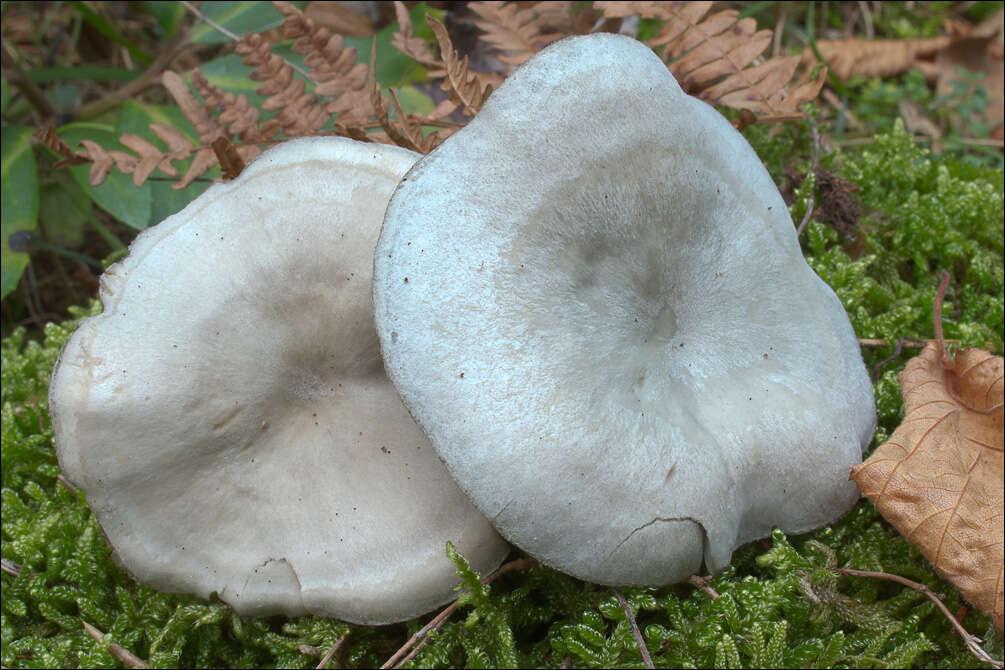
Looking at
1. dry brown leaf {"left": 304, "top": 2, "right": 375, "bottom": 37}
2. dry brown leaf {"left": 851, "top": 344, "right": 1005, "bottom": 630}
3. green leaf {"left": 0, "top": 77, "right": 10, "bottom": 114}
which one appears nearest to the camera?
dry brown leaf {"left": 851, "top": 344, "right": 1005, "bottom": 630}

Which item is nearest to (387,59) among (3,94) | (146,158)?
(146,158)

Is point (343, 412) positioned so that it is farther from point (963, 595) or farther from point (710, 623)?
point (963, 595)

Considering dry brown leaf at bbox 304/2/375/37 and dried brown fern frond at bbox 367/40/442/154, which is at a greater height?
dry brown leaf at bbox 304/2/375/37

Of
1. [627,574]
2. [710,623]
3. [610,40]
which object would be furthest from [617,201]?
[710,623]

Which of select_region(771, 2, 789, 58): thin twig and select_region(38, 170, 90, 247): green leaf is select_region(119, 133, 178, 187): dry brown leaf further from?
select_region(771, 2, 789, 58): thin twig

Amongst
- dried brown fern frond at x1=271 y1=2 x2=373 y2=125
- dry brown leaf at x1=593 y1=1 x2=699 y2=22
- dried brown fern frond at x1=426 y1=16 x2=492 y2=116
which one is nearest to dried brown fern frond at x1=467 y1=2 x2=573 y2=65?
dry brown leaf at x1=593 y1=1 x2=699 y2=22
